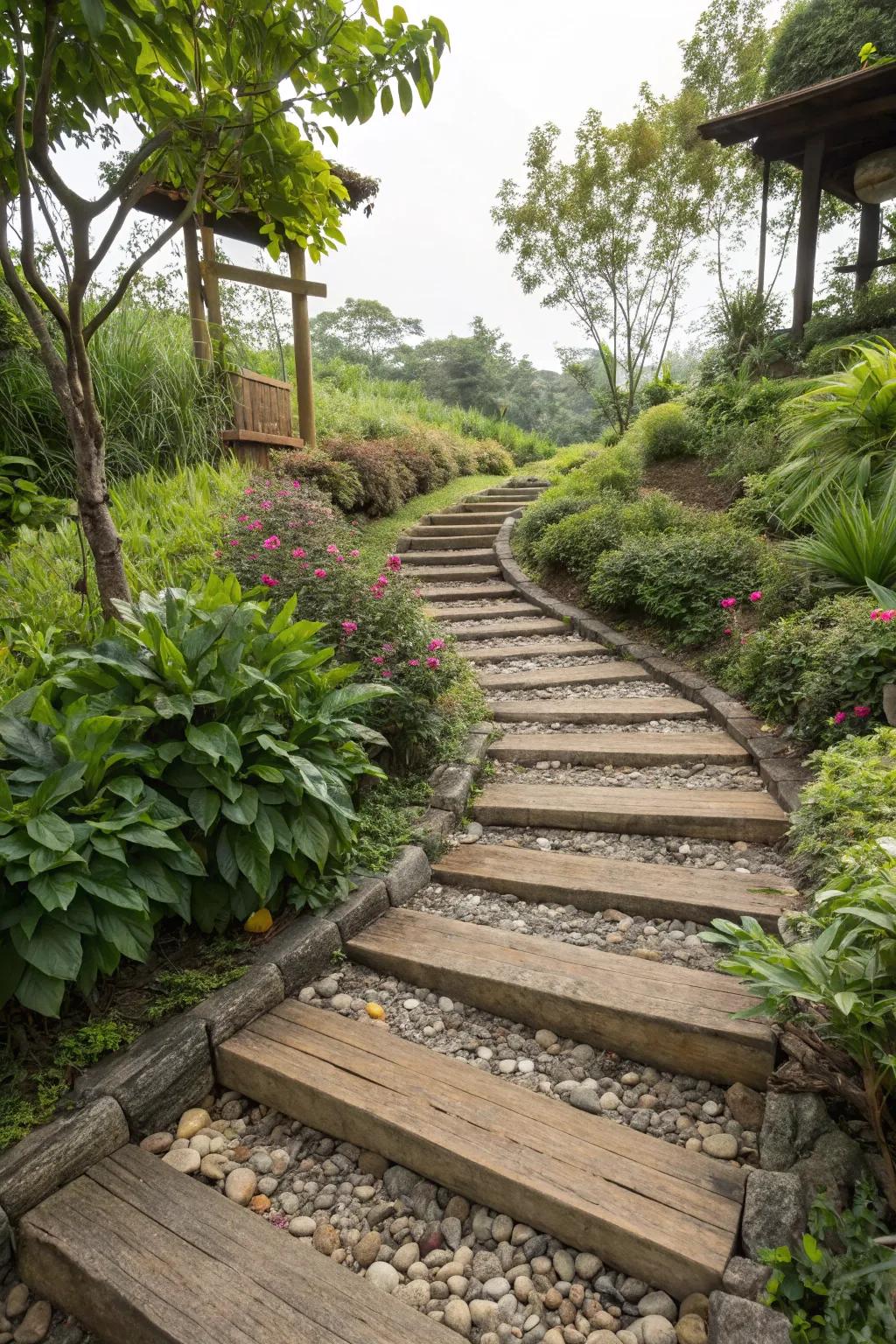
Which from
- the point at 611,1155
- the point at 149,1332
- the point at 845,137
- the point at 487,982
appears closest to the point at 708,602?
the point at 487,982

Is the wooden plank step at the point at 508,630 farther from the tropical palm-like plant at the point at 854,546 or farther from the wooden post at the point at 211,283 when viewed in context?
the wooden post at the point at 211,283

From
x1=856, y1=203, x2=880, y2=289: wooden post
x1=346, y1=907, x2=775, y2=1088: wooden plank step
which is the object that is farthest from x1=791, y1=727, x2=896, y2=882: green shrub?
x1=856, y1=203, x2=880, y2=289: wooden post

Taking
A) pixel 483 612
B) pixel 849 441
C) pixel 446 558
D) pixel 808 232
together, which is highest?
pixel 808 232

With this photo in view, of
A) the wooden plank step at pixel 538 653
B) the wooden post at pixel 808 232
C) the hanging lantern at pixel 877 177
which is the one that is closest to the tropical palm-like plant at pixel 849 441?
the wooden plank step at pixel 538 653

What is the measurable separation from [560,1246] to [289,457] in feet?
22.1

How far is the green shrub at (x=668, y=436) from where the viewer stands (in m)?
7.48

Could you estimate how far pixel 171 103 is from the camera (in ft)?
7.00

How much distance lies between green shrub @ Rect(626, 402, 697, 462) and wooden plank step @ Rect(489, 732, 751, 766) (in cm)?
485

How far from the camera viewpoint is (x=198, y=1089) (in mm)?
1841

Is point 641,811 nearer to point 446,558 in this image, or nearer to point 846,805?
point 846,805

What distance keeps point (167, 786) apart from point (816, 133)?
31.1 ft

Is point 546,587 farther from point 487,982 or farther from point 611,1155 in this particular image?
point 611,1155

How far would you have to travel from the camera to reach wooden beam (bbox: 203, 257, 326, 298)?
6750 millimetres

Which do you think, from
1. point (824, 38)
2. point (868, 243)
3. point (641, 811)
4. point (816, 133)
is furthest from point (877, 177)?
point (641, 811)
